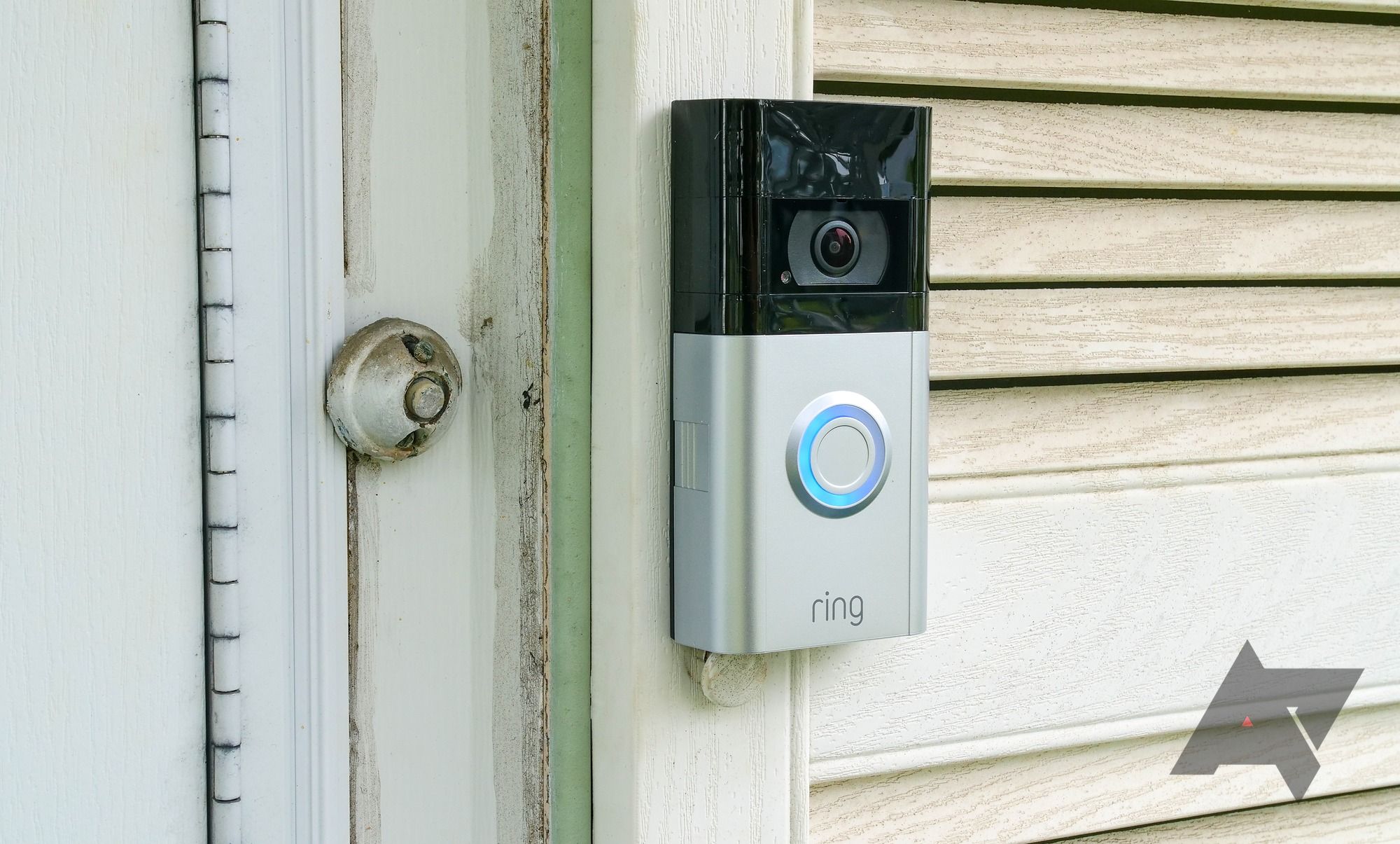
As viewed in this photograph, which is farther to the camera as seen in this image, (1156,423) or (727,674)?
(1156,423)

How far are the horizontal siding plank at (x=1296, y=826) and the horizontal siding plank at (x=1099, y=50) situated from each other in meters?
0.60

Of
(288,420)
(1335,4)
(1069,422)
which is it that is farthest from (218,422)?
(1335,4)

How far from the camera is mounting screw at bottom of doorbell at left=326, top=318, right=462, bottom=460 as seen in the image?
0.80 m

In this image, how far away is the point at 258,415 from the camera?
2.65 ft

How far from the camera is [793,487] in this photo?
0.81m

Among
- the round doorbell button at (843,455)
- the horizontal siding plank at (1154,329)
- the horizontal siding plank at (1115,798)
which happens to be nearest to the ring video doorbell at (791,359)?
the round doorbell button at (843,455)

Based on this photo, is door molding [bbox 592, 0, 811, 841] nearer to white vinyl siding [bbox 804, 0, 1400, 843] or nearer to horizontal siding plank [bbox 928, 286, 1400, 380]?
white vinyl siding [bbox 804, 0, 1400, 843]

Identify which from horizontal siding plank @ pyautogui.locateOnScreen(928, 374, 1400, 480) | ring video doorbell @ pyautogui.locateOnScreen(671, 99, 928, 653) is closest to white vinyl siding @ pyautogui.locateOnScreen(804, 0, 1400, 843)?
horizontal siding plank @ pyautogui.locateOnScreen(928, 374, 1400, 480)

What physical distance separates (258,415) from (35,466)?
14cm

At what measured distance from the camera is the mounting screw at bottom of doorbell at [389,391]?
2.64 feet

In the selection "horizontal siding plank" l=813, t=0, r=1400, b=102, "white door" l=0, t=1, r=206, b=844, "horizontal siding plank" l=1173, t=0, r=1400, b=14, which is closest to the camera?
"white door" l=0, t=1, r=206, b=844

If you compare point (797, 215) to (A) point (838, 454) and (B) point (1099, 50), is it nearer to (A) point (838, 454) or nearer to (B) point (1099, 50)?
(A) point (838, 454)

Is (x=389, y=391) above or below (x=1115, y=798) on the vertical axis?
above

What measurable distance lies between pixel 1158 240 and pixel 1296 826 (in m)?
0.55
